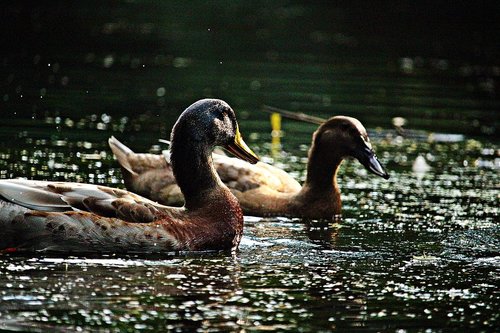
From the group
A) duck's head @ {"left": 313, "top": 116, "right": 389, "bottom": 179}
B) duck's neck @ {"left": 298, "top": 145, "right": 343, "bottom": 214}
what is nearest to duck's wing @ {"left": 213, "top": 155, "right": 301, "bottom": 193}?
duck's neck @ {"left": 298, "top": 145, "right": 343, "bottom": 214}

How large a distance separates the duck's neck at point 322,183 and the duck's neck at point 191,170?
7.97ft

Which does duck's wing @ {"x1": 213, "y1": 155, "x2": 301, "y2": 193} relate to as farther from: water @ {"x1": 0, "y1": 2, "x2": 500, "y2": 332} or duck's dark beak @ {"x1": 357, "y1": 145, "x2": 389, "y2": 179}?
duck's dark beak @ {"x1": 357, "y1": 145, "x2": 389, "y2": 179}

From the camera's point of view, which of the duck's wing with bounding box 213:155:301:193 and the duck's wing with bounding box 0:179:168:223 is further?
the duck's wing with bounding box 213:155:301:193

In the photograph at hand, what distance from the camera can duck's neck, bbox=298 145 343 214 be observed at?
12.9 meters

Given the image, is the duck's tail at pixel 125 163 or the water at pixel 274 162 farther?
the duck's tail at pixel 125 163

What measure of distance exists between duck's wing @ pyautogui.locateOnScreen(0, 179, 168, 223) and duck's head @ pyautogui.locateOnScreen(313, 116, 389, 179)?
350 centimetres

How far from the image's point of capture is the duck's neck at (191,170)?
10648 millimetres

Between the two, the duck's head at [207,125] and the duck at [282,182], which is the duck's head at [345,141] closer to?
the duck at [282,182]

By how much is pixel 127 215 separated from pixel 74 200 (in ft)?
1.46

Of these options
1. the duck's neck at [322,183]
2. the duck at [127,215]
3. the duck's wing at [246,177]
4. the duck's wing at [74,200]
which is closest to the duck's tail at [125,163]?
the duck's wing at [246,177]

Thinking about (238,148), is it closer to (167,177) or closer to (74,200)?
(74,200)

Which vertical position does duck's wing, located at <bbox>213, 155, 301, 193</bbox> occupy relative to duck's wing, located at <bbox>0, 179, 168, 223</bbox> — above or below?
above

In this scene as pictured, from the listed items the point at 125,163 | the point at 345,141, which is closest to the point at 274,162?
the point at 345,141

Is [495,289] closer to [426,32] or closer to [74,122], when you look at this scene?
[74,122]
